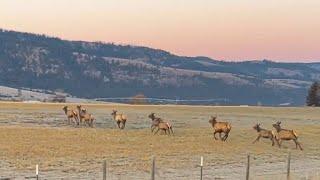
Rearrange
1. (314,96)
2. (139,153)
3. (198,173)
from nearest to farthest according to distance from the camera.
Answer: (198,173), (139,153), (314,96)

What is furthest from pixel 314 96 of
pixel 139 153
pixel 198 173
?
pixel 198 173

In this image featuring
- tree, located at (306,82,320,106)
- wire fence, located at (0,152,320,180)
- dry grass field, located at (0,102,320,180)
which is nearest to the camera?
wire fence, located at (0,152,320,180)

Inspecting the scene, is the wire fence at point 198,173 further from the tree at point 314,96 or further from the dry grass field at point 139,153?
the tree at point 314,96

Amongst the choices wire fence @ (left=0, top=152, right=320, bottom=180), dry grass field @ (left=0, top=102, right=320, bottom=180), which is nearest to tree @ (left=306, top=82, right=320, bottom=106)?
dry grass field @ (left=0, top=102, right=320, bottom=180)

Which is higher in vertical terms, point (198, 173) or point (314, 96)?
point (314, 96)

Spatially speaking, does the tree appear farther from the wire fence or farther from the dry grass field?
the wire fence

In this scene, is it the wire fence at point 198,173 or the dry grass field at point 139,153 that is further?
the dry grass field at point 139,153

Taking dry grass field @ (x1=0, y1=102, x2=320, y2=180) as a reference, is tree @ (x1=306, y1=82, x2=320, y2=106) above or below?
above

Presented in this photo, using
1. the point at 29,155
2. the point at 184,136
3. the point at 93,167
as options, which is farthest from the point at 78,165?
the point at 184,136

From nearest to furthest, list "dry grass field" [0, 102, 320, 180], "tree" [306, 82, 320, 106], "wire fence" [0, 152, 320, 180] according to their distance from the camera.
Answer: "wire fence" [0, 152, 320, 180] < "dry grass field" [0, 102, 320, 180] < "tree" [306, 82, 320, 106]

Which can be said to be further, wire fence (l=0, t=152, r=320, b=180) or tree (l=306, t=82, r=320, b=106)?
tree (l=306, t=82, r=320, b=106)

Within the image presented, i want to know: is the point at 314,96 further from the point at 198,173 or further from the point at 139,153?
the point at 198,173

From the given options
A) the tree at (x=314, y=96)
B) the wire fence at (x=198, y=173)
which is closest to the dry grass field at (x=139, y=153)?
the wire fence at (x=198, y=173)

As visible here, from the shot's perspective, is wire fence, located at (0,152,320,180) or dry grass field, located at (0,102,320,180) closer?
wire fence, located at (0,152,320,180)
